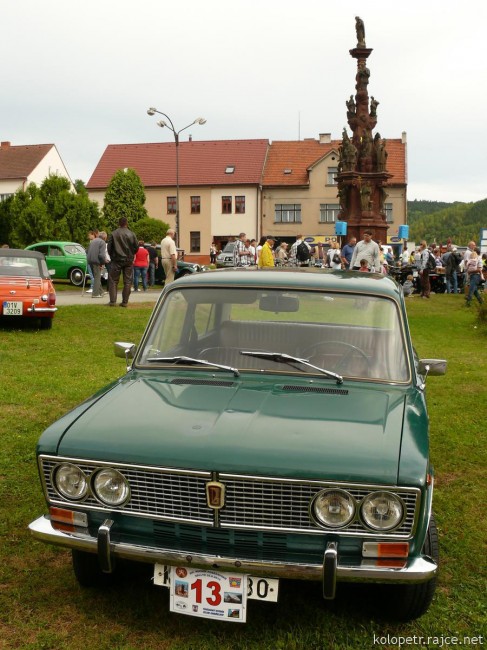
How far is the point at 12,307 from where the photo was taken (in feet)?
45.1

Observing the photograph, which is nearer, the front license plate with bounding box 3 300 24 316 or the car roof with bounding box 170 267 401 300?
the car roof with bounding box 170 267 401 300

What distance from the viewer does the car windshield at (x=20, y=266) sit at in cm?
1420

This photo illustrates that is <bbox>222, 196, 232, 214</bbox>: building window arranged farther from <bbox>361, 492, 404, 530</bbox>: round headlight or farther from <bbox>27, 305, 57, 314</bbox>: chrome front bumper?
Result: <bbox>361, 492, 404, 530</bbox>: round headlight

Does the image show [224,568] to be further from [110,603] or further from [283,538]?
[110,603]

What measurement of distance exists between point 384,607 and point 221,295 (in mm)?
2053

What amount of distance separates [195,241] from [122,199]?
32.9ft

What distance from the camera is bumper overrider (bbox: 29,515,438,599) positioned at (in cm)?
321

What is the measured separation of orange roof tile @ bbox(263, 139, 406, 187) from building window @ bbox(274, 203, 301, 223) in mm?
1787

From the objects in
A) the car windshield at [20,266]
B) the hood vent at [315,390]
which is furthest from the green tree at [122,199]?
the hood vent at [315,390]

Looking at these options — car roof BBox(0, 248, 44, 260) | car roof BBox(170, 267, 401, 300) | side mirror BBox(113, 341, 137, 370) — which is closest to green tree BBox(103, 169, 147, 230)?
car roof BBox(0, 248, 44, 260)

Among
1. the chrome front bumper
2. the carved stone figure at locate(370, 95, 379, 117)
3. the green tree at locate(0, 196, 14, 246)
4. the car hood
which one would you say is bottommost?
the chrome front bumper

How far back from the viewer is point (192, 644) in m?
3.52

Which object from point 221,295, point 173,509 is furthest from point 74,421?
point 221,295

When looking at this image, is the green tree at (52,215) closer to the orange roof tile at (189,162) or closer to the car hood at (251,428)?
the orange roof tile at (189,162)
